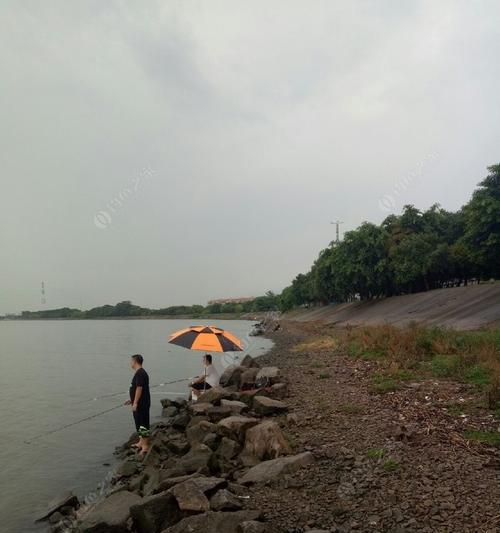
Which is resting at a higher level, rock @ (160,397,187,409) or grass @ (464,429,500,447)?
grass @ (464,429,500,447)

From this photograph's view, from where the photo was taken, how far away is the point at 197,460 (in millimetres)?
7754

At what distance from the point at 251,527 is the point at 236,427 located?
4106 millimetres

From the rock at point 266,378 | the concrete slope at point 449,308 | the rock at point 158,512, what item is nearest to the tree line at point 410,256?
the concrete slope at point 449,308

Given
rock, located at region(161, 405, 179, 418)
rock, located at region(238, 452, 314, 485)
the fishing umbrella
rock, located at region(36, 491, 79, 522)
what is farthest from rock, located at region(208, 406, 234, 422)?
rock, located at region(161, 405, 179, 418)

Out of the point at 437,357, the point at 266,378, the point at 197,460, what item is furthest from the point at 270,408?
the point at 437,357

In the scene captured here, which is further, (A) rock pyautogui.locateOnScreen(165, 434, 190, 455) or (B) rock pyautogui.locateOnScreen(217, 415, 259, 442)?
(A) rock pyautogui.locateOnScreen(165, 434, 190, 455)

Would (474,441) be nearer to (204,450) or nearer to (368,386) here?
(204,450)

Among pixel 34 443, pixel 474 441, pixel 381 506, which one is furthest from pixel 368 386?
pixel 34 443

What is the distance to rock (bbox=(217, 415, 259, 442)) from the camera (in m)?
8.90

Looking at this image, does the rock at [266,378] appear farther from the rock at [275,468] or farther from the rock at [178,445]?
the rock at [275,468]

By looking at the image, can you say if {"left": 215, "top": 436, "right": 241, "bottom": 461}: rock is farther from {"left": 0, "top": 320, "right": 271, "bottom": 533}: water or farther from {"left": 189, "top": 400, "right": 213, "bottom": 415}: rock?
{"left": 0, "top": 320, "right": 271, "bottom": 533}: water

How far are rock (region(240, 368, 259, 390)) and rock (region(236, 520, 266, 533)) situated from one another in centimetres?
1024

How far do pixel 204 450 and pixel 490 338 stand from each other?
11990 millimetres

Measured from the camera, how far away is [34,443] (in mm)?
13859
